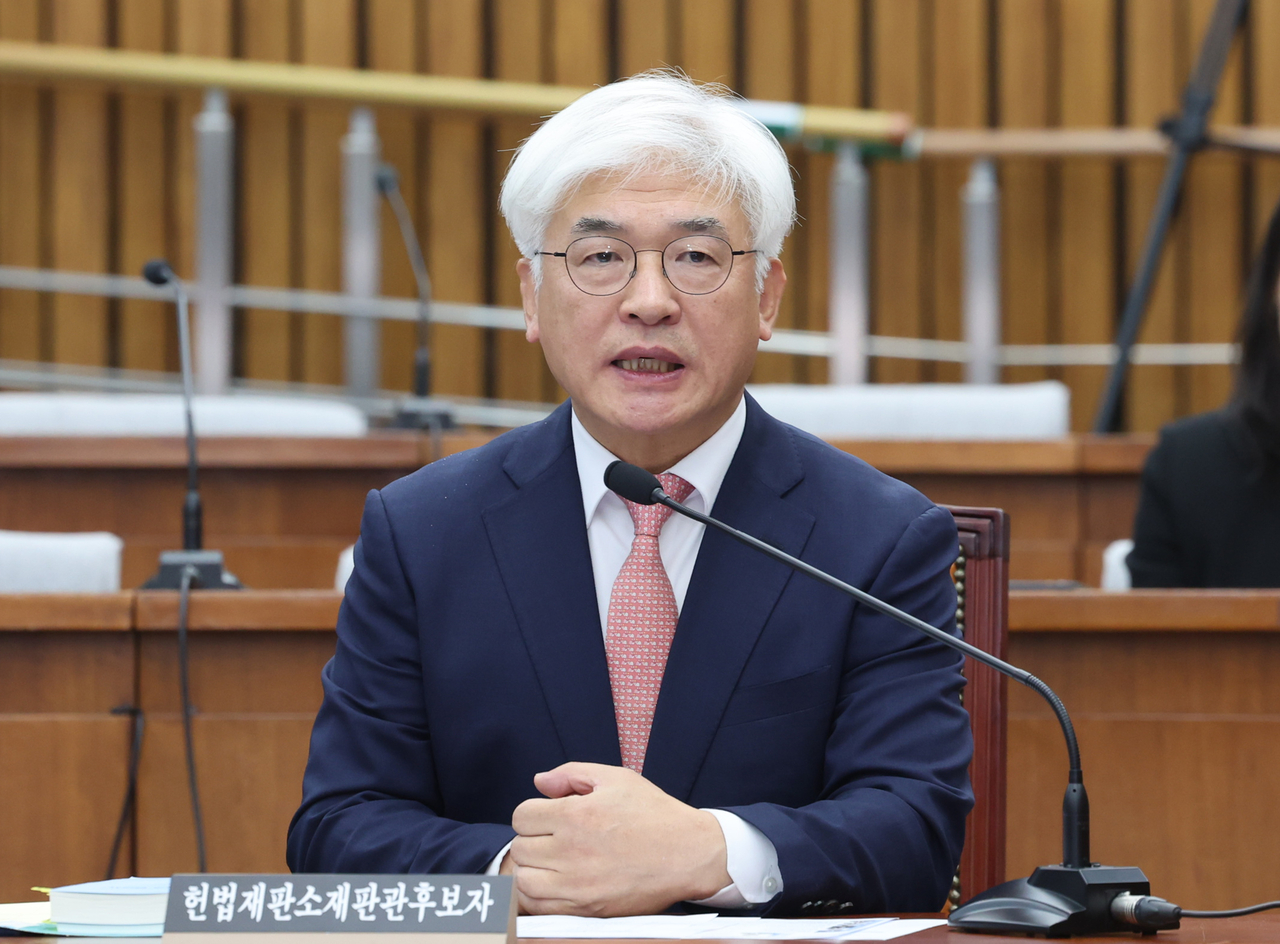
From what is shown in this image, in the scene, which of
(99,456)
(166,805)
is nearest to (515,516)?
(166,805)

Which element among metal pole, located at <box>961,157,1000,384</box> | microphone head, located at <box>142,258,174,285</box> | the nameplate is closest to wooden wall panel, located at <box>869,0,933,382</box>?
metal pole, located at <box>961,157,1000,384</box>

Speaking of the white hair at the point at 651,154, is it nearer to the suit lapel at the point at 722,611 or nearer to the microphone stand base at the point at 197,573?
the suit lapel at the point at 722,611

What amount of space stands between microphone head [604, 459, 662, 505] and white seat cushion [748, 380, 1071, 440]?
1.91 meters

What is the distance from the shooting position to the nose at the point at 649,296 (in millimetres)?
1335

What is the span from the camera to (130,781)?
1.89 meters

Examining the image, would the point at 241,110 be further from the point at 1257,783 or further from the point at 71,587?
the point at 1257,783

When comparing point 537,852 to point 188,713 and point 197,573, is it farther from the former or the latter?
point 197,573

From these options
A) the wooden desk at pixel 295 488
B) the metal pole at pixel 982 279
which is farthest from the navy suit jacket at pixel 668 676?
the metal pole at pixel 982 279

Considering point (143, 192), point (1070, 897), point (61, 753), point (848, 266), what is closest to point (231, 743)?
point (61, 753)

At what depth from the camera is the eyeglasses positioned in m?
1.35

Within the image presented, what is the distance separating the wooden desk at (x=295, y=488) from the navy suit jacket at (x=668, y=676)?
158 centimetres

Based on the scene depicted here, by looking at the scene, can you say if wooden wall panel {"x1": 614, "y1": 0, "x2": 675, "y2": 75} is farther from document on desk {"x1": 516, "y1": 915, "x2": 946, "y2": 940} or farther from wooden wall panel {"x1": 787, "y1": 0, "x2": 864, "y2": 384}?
document on desk {"x1": 516, "y1": 915, "x2": 946, "y2": 940}

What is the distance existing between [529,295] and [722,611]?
36cm

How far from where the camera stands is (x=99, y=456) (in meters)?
2.98
